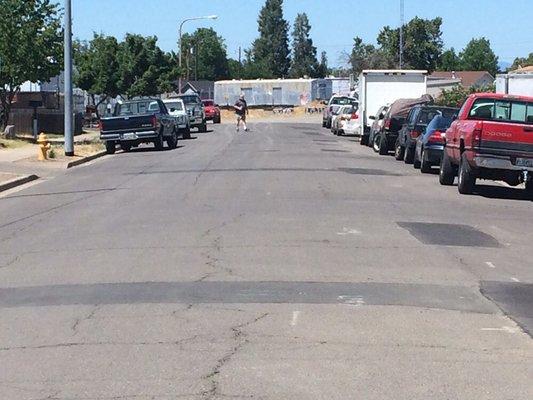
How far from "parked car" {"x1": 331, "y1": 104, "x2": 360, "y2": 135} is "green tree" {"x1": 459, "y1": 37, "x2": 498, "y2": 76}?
112139mm

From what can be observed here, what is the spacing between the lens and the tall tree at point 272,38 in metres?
159

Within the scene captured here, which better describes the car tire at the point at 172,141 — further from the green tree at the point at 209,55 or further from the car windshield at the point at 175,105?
the green tree at the point at 209,55

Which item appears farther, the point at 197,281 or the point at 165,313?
the point at 197,281

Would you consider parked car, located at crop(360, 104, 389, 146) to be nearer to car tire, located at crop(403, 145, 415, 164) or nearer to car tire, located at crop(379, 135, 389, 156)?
car tire, located at crop(379, 135, 389, 156)

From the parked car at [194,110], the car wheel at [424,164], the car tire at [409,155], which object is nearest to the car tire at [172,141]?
the car tire at [409,155]

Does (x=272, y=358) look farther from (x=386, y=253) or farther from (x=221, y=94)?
(x=221, y=94)

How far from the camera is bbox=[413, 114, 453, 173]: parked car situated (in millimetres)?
24156

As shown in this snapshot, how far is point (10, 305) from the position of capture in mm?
9219

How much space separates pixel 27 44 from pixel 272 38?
126 m

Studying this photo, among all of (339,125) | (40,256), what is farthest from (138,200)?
(339,125)

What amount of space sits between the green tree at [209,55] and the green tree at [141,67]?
90510 mm

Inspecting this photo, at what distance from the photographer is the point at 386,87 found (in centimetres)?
4109

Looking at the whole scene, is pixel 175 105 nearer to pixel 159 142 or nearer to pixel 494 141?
pixel 159 142

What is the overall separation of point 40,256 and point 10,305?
2788mm
